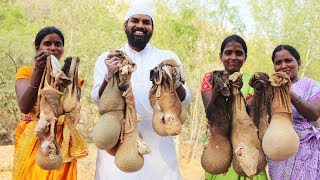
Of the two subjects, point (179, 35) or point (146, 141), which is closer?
point (146, 141)

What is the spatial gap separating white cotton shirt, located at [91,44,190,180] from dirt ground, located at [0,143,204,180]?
7484 millimetres

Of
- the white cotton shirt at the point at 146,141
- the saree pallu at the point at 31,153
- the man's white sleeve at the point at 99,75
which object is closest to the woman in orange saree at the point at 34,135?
the saree pallu at the point at 31,153

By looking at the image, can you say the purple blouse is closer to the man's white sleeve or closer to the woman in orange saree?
the man's white sleeve

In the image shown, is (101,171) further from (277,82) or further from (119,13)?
(119,13)

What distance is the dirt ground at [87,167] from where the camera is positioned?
416 inches

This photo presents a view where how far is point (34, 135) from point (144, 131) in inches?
32.2

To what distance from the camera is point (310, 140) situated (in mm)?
3305

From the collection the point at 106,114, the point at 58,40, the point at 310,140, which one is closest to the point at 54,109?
the point at 106,114

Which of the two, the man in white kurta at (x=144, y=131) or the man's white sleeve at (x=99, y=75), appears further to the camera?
the man in white kurta at (x=144, y=131)

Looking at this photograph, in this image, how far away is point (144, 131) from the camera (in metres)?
3.29

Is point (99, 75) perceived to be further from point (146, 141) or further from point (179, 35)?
point (179, 35)

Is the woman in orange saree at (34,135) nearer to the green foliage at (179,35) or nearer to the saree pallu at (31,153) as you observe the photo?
the saree pallu at (31,153)

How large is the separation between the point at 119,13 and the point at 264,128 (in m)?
13.6

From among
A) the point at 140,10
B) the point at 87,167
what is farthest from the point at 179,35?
the point at 140,10
